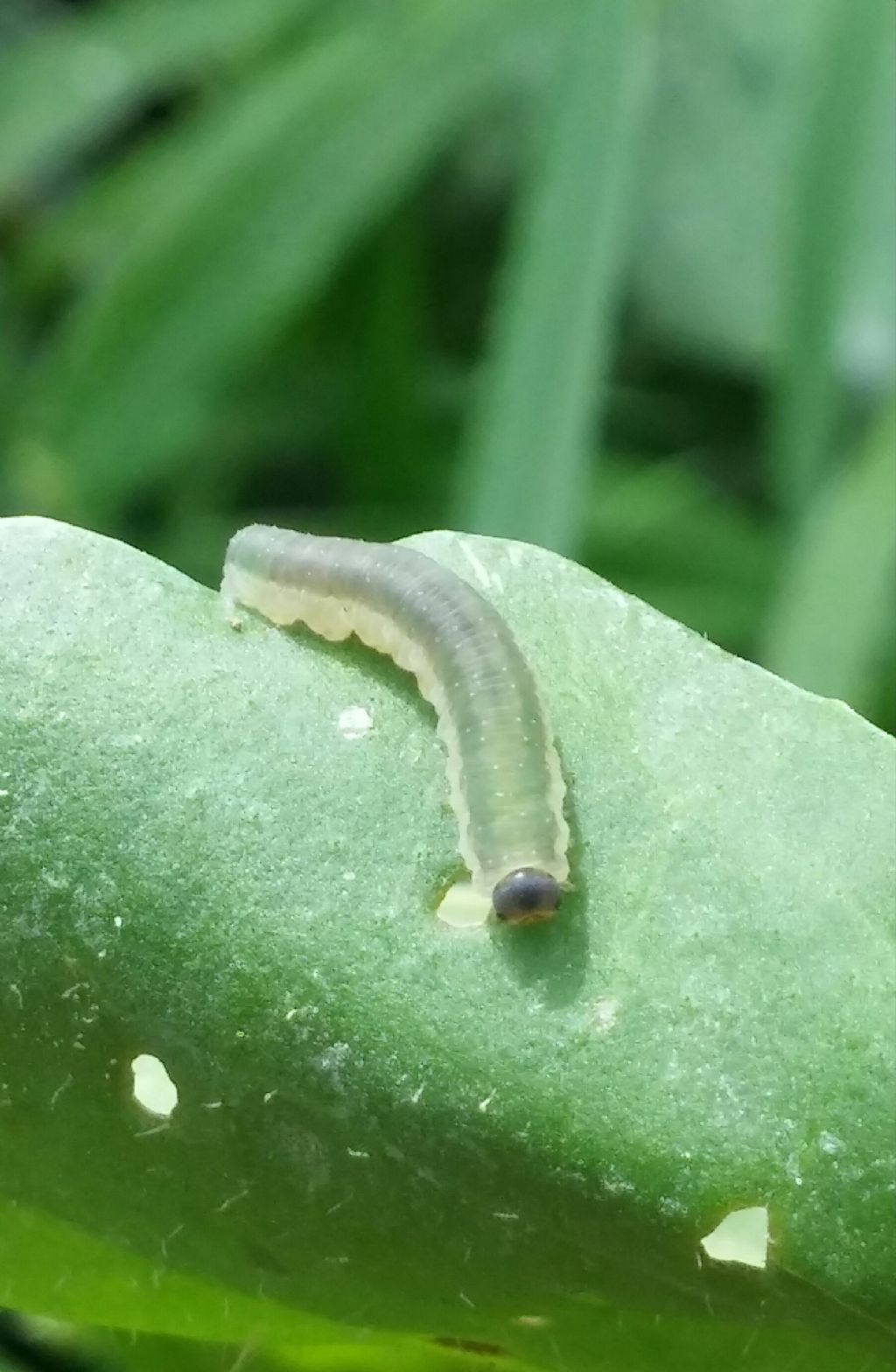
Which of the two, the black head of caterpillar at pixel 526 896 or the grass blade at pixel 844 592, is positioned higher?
the grass blade at pixel 844 592

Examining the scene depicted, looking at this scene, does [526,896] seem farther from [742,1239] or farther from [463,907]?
[742,1239]

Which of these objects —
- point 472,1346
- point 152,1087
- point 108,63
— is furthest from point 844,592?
point 108,63

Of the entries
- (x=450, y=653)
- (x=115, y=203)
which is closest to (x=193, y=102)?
(x=115, y=203)

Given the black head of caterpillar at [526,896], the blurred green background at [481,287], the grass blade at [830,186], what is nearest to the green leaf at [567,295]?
the blurred green background at [481,287]

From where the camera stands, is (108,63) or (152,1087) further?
(108,63)

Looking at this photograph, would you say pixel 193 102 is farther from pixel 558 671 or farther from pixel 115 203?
pixel 558 671

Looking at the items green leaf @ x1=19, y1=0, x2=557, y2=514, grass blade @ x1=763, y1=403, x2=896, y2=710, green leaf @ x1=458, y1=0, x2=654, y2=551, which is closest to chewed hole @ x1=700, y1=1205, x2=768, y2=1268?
grass blade @ x1=763, y1=403, x2=896, y2=710

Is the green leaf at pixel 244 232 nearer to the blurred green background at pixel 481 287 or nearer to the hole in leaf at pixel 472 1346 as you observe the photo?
the blurred green background at pixel 481 287
